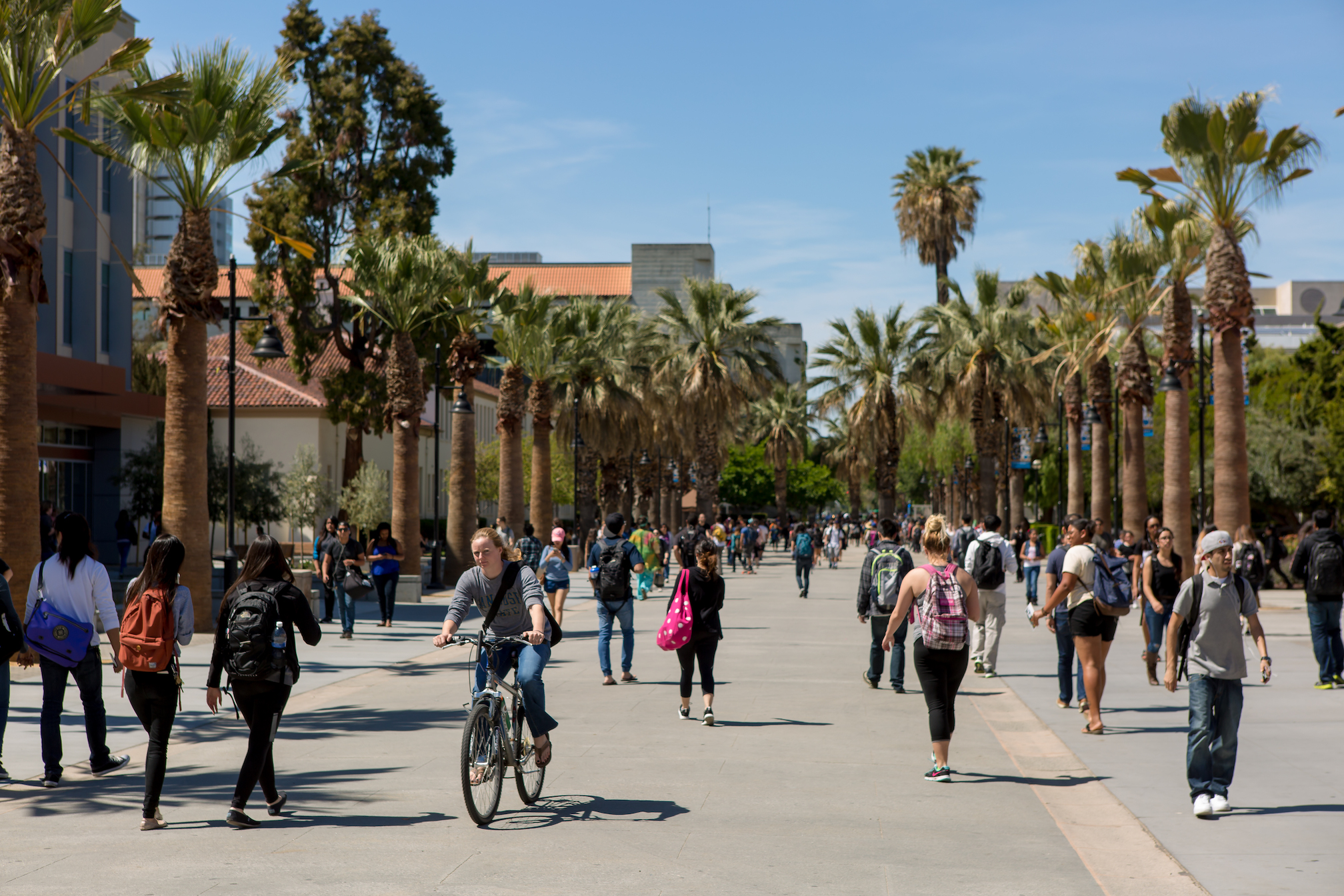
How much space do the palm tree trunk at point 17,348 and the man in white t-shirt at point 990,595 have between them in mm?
10525

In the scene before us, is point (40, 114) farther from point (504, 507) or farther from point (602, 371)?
point (602, 371)

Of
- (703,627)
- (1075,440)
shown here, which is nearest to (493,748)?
(703,627)

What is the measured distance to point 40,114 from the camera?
14.6m

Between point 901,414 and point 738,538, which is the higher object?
point 901,414

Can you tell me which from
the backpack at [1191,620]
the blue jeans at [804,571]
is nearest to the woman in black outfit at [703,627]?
the backpack at [1191,620]

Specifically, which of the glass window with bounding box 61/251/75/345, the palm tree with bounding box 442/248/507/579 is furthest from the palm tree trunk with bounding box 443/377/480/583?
the glass window with bounding box 61/251/75/345

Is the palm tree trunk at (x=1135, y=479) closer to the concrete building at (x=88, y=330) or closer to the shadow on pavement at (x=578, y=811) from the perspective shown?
the shadow on pavement at (x=578, y=811)

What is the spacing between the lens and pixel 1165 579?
12922 mm

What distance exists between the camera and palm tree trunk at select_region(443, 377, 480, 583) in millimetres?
31000

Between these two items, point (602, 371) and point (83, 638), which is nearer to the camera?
point (83, 638)

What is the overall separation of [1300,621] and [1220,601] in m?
16.5

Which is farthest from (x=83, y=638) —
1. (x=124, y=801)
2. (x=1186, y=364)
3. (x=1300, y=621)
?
(x=1186, y=364)

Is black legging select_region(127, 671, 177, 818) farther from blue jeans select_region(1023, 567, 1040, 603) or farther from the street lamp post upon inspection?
blue jeans select_region(1023, 567, 1040, 603)

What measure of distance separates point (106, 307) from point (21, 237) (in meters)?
23.4
